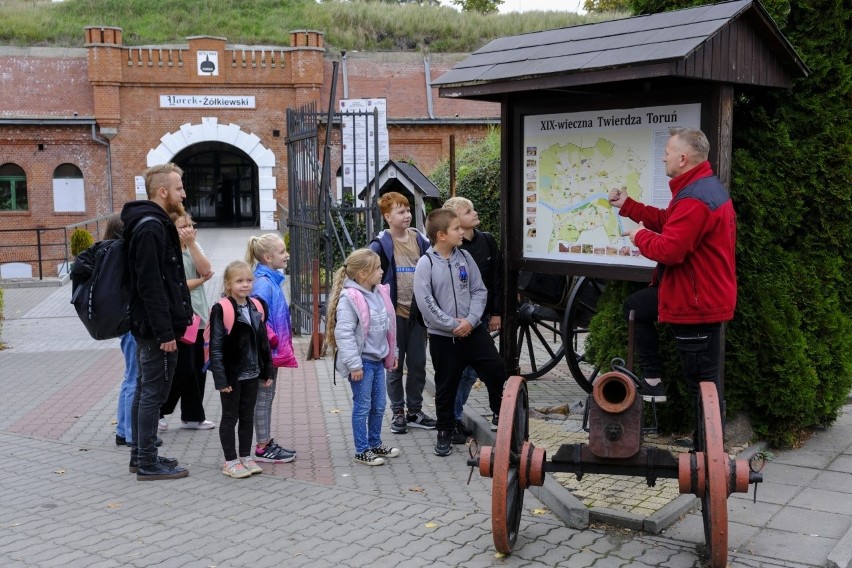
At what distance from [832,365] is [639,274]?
1.56 metres

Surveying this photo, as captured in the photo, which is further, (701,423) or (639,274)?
(639,274)

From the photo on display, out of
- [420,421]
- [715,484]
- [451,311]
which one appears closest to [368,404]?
[451,311]

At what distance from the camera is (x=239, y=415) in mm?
5598

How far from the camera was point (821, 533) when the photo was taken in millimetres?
4348

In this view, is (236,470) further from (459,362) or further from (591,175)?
(591,175)

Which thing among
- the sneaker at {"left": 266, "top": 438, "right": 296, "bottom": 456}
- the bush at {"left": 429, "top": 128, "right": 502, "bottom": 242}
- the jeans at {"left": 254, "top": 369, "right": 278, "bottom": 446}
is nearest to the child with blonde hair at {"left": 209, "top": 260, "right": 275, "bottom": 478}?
the jeans at {"left": 254, "top": 369, "right": 278, "bottom": 446}

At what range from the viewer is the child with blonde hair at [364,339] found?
5652 millimetres

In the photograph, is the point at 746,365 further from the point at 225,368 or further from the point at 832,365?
the point at 225,368

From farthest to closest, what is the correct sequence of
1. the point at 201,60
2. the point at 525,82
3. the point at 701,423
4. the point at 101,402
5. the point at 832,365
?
the point at 201,60 → the point at 101,402 → the point at 832,365 → the point at 525,82 → the point at 701,423

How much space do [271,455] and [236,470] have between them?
Answer: 0.39 meters

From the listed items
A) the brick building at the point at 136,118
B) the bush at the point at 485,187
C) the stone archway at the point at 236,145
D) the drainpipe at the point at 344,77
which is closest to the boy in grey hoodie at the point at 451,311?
the bush at the point at 485,187

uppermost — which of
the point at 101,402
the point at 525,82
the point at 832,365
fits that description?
the point at 525,82

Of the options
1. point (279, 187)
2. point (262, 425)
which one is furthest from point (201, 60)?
point (262, 425)

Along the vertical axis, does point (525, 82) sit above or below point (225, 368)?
above
